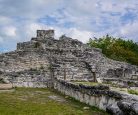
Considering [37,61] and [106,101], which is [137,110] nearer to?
[106,101]

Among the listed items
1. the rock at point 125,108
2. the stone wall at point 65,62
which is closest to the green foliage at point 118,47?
the stone wall at point 65,62

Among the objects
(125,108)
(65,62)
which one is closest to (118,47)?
(65,62)

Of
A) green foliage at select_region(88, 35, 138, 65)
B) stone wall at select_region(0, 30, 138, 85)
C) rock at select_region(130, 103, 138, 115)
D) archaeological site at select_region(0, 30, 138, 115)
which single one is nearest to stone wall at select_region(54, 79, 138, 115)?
rock at select_region(130, 103, 138, 115)

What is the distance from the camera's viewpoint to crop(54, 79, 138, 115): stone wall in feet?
27.8

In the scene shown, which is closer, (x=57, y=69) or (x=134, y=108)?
(x=134, y=108)

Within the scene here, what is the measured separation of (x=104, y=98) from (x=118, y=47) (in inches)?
1812

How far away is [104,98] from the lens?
13.3 m

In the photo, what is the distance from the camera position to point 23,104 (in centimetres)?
1477

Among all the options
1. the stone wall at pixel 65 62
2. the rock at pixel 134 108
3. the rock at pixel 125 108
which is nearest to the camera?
the rock at pixel 134 108

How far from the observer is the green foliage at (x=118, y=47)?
5624 centimetres

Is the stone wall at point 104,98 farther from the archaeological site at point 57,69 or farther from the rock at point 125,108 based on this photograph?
the archaeological site at point 57,69

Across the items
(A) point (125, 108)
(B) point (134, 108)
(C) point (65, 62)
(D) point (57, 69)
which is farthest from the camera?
(C) point (65, 62)

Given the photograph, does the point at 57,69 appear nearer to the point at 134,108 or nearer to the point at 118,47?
the point at 134,108

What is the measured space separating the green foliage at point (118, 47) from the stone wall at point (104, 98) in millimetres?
37018
